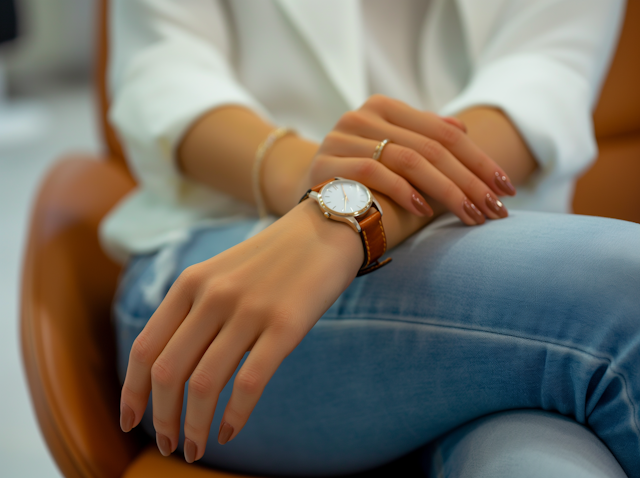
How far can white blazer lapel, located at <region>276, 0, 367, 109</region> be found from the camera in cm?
62

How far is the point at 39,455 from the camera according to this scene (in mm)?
929

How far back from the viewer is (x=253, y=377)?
12.8 inches

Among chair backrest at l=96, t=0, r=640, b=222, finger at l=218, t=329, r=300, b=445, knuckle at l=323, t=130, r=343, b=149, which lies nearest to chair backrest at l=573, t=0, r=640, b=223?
chair backrest at l=96, t=0, r=640, b=222

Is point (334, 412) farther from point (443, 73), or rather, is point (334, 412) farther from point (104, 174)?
point (104, 174)

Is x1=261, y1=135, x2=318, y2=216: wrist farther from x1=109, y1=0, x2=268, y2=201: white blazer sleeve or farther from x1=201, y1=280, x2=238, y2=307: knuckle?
x1=201, y1=280, x2=238, y2=307: knuckle

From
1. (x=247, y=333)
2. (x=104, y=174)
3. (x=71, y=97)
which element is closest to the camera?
(x=247, y=333)

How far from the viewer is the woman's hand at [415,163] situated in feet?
1.45

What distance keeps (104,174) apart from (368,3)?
53 centimetres

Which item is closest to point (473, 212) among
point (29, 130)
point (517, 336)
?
point (517, 336)

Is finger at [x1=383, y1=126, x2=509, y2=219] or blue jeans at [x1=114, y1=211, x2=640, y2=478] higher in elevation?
finger at [x1=383, y1=126, x2=509, y2=219]

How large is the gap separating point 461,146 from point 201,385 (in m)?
0.31

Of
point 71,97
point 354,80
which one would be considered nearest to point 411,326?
point 354,80

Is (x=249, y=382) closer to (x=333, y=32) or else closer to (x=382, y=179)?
(x=382, y=179)

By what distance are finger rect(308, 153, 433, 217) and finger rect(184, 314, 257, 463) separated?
167mm
